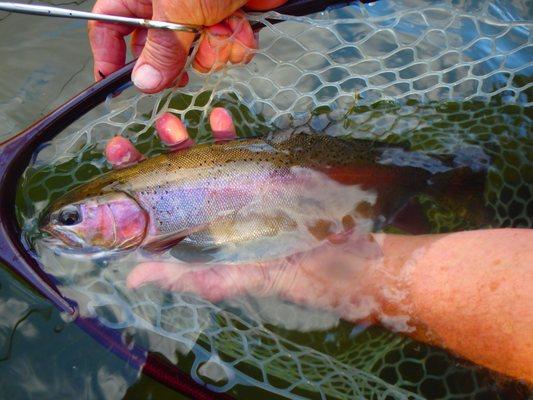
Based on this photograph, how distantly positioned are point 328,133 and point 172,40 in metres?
0.77

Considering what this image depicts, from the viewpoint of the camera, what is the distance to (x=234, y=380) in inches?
78.9

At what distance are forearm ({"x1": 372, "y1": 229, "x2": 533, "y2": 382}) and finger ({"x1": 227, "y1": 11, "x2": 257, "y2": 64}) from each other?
937 millimetres

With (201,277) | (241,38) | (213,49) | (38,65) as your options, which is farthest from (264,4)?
(38,65)

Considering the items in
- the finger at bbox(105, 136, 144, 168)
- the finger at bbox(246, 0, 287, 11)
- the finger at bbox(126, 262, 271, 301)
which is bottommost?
the finger at bbox(126, 262, 271, 301)

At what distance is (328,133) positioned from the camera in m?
2.32

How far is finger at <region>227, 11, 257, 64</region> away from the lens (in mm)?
2105

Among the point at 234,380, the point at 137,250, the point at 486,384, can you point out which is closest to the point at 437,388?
the point at 486,384

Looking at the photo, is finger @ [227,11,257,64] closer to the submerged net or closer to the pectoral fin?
the submerged net

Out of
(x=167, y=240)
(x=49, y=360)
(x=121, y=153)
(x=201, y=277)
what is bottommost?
(x=49, y=360)

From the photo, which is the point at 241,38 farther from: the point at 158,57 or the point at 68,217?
the point at 68,217

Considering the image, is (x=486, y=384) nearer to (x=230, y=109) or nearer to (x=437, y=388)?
(x=437, y=388)

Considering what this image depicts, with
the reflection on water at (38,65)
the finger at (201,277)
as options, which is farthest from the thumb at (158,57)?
the reflection on water at (38,65)

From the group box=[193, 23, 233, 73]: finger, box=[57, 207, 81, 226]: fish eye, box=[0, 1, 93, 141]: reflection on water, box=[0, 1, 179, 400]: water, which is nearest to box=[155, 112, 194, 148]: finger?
box=[193, 23, 233, 73]: finger

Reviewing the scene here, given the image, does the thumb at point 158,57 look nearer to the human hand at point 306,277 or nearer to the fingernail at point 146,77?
the fingernail at point 146,77
